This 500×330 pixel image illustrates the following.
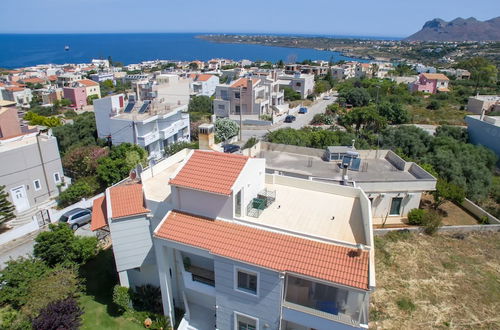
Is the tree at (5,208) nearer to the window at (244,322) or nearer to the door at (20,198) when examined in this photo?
the door at (20,198)

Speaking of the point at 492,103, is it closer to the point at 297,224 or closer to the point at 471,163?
the point at 471,163

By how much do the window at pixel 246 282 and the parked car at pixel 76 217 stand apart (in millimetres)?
17596

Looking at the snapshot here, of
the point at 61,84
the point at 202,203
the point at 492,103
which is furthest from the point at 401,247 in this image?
the point at 61,84

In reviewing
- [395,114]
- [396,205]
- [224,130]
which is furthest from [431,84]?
[396,205]

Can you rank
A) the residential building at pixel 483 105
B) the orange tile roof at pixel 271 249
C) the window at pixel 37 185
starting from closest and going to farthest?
the orange tile roof at pixel 271 249
the window at pixel 37 185
the residential building at pixel 483 105

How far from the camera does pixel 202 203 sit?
14312 millimetres

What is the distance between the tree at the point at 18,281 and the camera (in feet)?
53.8

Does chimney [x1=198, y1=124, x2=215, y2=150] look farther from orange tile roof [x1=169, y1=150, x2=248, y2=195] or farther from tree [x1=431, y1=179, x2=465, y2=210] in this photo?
tree [x1=431, y1=179, x2=465, y2=210]

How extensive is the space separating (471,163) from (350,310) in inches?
1125

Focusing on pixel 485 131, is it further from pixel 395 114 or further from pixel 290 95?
pixel 290 95

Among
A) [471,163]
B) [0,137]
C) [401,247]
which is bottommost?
[401,247]

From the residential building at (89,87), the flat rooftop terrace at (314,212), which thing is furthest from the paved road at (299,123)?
the residential building at (89,87)

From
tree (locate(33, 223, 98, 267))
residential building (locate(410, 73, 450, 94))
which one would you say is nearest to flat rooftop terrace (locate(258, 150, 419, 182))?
tree (locate(33, 223, 98, 267))

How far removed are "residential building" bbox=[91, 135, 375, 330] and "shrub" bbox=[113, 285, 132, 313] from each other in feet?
1.44
